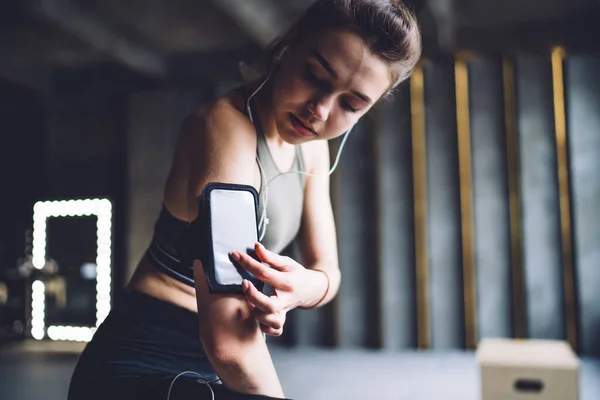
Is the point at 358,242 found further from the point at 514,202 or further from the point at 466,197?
the point at 514,202

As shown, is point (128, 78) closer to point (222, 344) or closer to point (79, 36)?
point (79, 36)

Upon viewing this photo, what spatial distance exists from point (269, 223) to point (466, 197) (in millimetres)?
4325

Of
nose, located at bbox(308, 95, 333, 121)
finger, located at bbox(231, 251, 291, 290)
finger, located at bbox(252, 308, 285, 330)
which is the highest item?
nose, located at bbox(308, 95, 333, 121)

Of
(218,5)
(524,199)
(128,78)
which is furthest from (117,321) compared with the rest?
Result: (128,78)

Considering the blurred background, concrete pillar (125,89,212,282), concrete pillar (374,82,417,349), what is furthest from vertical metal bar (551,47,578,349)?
concrete pillar (125,89,212,282)

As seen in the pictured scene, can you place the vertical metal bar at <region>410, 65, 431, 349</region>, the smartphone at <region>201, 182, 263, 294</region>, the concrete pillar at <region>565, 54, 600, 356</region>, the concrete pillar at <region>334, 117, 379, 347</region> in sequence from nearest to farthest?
the smartphone at <region>201, 182, 263, 294</region> < the concrete pillar at <region>565, 54, 600, 356</region> < the vertical metal bar at <region>410, 65, 431, 349</region> < the concrete pillar at <region>334, 117, 379, 347</region>

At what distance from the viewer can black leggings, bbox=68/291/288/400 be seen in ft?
2.42

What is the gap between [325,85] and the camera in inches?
29.0

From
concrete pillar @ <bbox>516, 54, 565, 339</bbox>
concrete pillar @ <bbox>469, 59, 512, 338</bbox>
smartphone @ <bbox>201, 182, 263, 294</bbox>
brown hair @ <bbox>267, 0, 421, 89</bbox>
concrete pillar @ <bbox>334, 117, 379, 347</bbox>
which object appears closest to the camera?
smartphone @ <bbox>201, 182, 263, 294</bbox>

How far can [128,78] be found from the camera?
230 inches

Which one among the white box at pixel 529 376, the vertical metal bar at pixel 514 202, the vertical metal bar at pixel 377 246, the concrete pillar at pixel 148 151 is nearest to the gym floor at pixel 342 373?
the vertical metal bar at pixel 377 246

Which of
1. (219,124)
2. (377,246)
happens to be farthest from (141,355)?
(377,246)

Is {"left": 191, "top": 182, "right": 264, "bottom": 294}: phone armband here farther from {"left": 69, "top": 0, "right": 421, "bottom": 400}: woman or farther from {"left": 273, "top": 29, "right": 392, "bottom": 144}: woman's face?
{"left": 273, "top": 29, "right": 392, "bottom": 144}: woman's face

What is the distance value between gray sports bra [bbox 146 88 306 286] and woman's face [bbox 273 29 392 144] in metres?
0.04
